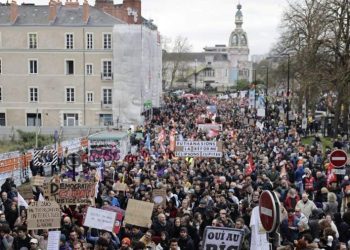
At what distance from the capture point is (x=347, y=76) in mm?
A: 41375

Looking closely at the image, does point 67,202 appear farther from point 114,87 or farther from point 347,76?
point 114,87

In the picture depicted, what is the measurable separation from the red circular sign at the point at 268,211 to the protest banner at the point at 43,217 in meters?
5.77

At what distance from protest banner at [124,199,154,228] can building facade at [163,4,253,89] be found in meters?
154

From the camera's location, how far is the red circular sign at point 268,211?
9164 mm

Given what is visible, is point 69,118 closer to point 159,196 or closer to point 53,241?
point 159,196

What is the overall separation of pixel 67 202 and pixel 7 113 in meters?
49.9

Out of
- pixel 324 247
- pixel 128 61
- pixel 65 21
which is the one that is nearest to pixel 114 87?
pixel 128 61

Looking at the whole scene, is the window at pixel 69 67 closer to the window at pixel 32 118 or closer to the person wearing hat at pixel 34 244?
the window at pixel 32 118

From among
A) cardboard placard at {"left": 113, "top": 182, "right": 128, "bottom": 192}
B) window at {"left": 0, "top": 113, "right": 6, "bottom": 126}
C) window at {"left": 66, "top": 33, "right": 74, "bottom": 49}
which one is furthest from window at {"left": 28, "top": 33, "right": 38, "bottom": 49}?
cardboard placard at {"left": 113, "top": 182, "right": 128, "bottom": 192}

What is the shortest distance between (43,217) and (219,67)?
572 ft

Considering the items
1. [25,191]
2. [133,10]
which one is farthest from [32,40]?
[25,191]

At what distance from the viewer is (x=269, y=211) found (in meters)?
9.33

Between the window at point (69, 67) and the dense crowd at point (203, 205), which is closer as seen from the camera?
the dense crowd at point (203, 205)

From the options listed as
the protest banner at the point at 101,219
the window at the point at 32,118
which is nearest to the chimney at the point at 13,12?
the window at the point at 32,118
